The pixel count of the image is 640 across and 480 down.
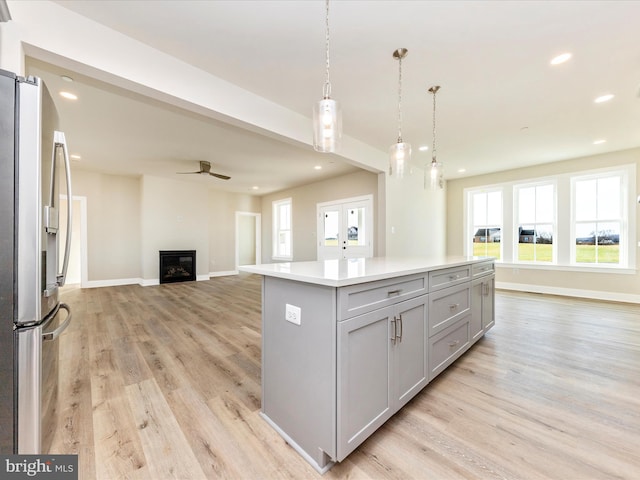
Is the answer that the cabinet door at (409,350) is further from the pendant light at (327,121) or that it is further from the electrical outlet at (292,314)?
the pendant light at (327,121)

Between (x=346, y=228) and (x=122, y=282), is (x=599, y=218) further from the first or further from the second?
(x=122, y=282)

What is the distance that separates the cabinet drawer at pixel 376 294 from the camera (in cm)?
129

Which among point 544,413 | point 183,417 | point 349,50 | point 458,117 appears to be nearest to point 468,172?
point 458,117

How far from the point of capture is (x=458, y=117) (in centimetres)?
351

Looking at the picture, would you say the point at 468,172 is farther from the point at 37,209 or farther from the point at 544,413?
the point at 37,209

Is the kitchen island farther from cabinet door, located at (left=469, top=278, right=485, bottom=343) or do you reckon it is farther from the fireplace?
the fireplace

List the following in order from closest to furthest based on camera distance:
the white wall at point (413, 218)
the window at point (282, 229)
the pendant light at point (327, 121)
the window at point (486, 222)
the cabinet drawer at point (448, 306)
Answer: the pendant light at point (327, 121), the cabinet drawer at point (448, 306), the white wall at point (413, 218), the window at point (486, 222), the window at point (282, 229)

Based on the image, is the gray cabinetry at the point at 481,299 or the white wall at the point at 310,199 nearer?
the gray cabinetry at the point at 481,299

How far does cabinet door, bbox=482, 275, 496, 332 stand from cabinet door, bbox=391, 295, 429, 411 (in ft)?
4.68

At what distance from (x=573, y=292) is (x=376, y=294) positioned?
19.9 feet

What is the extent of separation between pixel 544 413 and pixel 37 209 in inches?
117

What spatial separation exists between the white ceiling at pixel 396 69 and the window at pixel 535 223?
49.0 inches

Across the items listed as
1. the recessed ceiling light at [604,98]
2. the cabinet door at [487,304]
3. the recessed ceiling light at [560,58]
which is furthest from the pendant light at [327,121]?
the recessed ceiling light at [604,98]

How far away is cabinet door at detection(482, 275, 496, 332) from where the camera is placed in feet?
9.53
